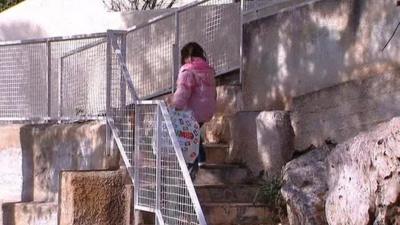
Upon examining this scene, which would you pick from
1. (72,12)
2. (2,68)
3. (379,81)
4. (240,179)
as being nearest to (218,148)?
(240,179)

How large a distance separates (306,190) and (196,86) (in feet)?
5.67

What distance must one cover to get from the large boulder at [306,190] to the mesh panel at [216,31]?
3112mm

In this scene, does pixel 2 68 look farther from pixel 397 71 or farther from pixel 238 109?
pixel 397 71

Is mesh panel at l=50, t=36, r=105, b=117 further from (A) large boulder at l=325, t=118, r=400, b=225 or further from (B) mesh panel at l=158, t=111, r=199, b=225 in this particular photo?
(A) large boulder at l=325, t=118, r=400, b=225

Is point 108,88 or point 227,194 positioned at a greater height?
point 108,88

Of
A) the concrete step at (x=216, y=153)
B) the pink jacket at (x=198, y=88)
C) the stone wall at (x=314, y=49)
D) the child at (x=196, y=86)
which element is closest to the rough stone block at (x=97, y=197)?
the child at (x=196, y=86)

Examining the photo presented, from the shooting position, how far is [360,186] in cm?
814

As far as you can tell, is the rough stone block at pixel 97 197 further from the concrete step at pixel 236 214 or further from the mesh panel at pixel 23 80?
the mesh panel at pixel 23 80

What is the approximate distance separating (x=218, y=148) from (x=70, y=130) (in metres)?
1.74

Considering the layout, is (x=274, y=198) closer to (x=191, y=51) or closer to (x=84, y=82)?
(x=191, y=51)

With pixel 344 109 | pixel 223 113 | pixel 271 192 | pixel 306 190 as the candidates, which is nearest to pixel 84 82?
pixel 223 113

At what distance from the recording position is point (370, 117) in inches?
405

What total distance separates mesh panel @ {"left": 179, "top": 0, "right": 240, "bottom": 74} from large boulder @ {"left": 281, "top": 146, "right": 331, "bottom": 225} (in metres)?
3.11

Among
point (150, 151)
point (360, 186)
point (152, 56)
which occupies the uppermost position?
point (152, 56)
